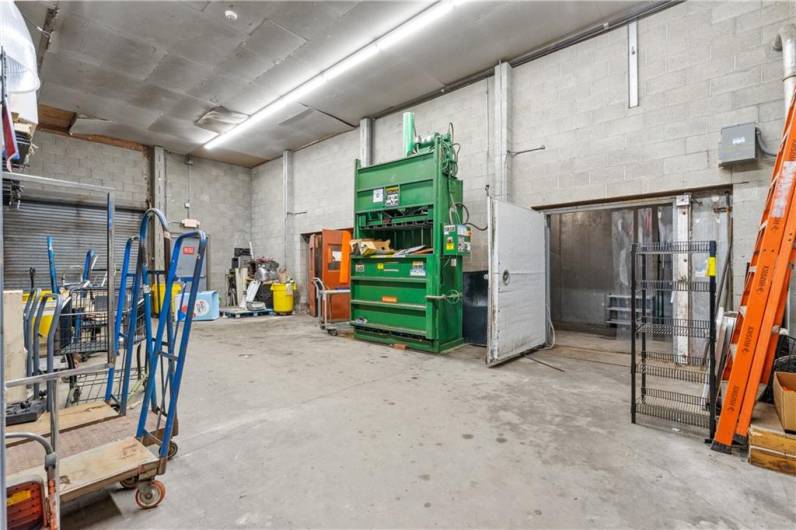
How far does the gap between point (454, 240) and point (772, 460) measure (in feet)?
10.7

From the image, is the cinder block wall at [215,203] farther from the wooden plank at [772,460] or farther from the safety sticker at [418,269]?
the wooden plank at [772,460]

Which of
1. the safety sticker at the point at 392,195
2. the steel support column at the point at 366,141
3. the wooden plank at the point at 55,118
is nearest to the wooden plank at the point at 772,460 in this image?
the safety sticker at the point at 392,195

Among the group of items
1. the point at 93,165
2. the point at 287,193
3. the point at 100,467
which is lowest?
the point at 100,467

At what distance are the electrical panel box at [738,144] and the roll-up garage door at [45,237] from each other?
982 centimetres

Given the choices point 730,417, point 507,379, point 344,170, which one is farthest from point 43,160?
point 730,417

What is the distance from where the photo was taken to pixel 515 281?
4.43 m

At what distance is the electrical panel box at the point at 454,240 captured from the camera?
182 inches

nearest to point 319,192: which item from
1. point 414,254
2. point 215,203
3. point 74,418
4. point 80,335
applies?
point 215,203

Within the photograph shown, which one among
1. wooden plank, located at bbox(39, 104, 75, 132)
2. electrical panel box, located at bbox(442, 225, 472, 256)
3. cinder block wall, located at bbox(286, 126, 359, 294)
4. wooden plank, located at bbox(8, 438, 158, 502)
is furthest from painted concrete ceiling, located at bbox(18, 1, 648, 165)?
wooden plank, located at bbox(8, 438, 158, 502)

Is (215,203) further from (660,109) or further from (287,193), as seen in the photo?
(660,109)

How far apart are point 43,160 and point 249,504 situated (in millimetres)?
9434

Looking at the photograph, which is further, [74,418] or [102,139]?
[102,139]

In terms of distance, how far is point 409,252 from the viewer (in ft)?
16.5

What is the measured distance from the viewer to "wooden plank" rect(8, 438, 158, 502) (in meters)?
1.49
